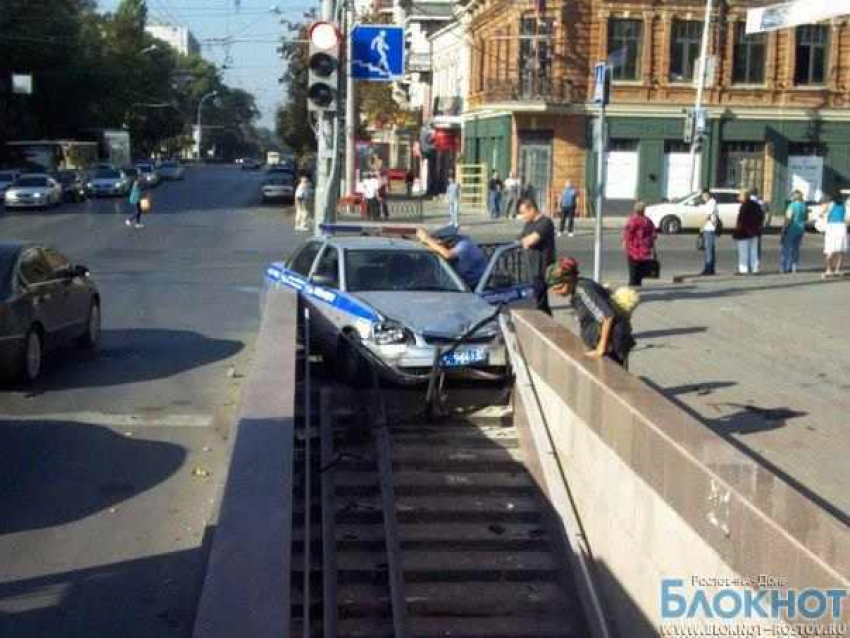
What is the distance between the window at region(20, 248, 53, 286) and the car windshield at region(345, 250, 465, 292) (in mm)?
3562

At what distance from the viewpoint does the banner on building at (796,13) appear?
1481cm

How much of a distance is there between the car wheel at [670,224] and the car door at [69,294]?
93.8 feet

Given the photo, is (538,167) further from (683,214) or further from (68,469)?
(68,469)

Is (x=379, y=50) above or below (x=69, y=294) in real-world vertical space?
above

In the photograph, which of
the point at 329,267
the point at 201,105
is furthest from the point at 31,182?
the point at 201,105

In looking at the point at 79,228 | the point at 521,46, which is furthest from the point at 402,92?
the point at 79,228

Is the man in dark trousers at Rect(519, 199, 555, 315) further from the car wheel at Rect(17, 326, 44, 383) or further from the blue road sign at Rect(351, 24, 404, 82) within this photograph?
the blue road sign at Rect(351, 24, 404, 82)

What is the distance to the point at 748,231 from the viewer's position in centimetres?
2483

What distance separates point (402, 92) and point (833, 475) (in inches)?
2668

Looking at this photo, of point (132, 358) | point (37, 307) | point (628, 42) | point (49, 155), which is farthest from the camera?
point (49, 155)

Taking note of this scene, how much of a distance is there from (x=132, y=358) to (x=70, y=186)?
43466mm

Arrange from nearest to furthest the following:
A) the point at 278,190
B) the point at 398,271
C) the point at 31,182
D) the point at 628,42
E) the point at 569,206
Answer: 1. the point at 398,271
2. the point at 569,206
3. the point at 628,42
4. the point at 31,182
5. the point at 278,190

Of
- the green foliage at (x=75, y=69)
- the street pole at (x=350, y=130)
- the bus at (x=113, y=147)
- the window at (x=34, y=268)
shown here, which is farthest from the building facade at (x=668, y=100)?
the bus at (x=113, y=147)

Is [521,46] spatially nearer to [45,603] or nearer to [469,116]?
[469,116]
